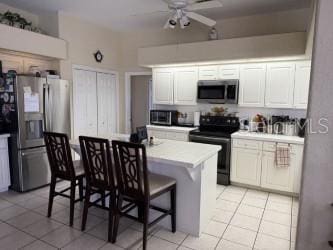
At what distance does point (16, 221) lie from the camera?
9.37 ft

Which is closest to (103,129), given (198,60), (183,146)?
(198,60)

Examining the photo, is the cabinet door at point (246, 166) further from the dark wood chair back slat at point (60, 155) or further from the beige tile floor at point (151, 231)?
the dark wood chair back slat at point (60, 155)

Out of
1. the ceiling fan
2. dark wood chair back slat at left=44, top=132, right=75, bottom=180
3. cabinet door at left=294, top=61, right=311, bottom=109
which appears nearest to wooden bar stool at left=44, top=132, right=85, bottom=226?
dark wood chair back slat at left=44, top=132, right=75, bottom=180

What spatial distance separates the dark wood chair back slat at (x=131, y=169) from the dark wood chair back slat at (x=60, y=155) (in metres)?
0.77

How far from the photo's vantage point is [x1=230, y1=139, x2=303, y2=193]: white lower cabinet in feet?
11.6

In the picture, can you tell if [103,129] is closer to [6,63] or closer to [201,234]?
[6,63]

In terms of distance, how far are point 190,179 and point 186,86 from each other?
2595 millimetres

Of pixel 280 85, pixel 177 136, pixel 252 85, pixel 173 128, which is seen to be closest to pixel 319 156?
pixel 280 85

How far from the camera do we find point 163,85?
497 centimetres

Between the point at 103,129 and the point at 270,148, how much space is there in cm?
346

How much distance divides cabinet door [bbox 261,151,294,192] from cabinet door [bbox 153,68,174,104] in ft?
7.18

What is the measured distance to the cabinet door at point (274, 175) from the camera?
11.8ft

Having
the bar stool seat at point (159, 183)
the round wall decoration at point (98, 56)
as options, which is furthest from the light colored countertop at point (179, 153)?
the round wall decoration at point (98, 56)

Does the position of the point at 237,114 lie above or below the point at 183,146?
above
